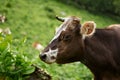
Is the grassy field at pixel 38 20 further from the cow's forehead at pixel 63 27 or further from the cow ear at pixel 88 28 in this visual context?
the cow ear at pixel 88 28

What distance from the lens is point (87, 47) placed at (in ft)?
27.8

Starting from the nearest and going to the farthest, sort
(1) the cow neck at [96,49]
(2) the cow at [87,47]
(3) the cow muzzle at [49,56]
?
(3) the cow muzzle at [49,56], (2) the cow at [87,47], (1) the cow neck at [96,49]

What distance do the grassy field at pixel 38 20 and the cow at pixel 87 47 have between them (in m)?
4.72

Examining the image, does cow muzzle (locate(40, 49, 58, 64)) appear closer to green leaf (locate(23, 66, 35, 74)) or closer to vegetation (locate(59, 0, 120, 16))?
green leaf (locate(23, 66, 35, 74))

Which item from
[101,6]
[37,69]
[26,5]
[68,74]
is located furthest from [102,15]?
[37,69]

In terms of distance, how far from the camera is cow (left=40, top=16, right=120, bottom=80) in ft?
26.9

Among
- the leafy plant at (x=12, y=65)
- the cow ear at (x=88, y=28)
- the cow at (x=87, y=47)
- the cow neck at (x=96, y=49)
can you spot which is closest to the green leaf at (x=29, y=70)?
the leafy plant at (x=12, y=65)

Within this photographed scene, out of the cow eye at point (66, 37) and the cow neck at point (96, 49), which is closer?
the cow eye at point (66, 37)

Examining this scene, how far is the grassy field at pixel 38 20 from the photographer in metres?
14.7

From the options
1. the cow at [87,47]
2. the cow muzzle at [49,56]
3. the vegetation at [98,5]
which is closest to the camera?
the cow muzzle at [49,56]

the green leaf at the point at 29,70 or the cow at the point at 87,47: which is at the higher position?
the cow at the point at 87,47

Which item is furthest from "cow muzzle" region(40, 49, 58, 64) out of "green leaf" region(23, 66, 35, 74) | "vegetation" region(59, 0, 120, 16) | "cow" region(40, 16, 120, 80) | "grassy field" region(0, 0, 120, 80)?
"vegetation" region(59, 0, 120, 16)

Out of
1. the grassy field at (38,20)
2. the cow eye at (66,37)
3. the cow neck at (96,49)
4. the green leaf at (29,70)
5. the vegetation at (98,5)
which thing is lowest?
the vegetation at (98,5)

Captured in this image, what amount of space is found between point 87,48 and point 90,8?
71.9ft
